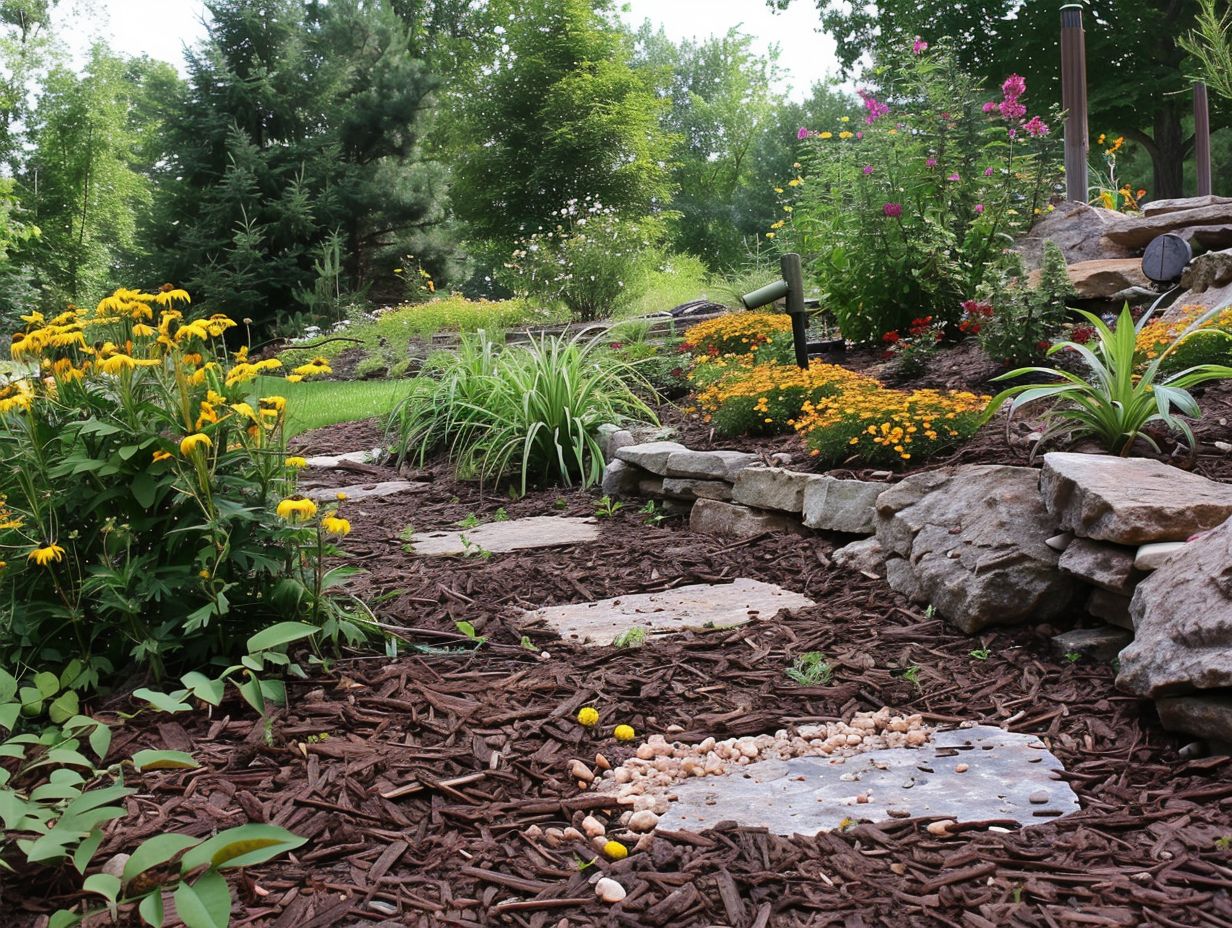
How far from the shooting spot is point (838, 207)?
225 inches

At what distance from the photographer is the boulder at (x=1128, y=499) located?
2.49m

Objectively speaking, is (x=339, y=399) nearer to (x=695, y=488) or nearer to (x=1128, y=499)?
(x=695, y=488)

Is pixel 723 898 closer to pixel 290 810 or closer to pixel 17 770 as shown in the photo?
pixel 290 810

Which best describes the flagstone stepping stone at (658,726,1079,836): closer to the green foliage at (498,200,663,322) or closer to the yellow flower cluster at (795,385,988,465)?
the yellow flower cluster at (795,385,988,465)

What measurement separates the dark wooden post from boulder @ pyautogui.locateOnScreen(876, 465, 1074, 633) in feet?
16.3

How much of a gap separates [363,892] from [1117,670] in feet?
6.24

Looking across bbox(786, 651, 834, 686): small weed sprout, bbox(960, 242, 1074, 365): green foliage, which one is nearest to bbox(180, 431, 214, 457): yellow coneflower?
bbox(786, 651, 834, 686): small weed sprout

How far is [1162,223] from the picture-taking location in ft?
18.9

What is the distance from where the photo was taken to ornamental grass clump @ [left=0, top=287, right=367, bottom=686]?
7.46ft

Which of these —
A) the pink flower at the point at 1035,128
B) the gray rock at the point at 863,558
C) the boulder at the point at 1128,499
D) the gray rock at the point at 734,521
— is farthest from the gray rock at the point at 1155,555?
the pink flower at the point at 1035,128

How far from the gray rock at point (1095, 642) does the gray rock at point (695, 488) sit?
5.77 ft

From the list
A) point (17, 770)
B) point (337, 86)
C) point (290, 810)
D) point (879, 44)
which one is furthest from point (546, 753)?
point (879, 44)

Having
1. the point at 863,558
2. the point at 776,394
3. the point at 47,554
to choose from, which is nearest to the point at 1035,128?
the point at 776,394

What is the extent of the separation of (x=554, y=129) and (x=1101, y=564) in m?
20.8
